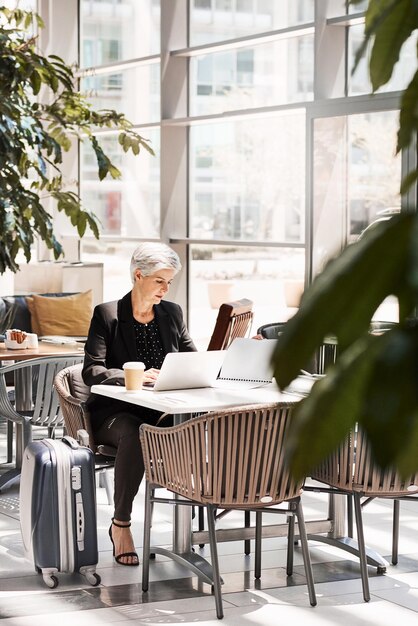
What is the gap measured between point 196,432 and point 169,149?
5.95m

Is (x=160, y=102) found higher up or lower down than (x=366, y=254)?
higher up

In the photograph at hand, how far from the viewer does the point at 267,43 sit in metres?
8.45

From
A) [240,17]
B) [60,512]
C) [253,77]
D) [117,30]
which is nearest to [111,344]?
[60,512]

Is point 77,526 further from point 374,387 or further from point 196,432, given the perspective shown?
point 374,387

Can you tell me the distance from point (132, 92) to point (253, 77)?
172 cm

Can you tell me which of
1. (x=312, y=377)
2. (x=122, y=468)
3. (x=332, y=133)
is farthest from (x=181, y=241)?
(x=312, y=377)

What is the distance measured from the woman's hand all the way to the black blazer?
0.10 metres

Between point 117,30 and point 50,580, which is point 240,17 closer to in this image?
point 117,30

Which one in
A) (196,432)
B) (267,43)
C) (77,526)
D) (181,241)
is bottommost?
(77,526)

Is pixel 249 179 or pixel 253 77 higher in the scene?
pixel 253 77

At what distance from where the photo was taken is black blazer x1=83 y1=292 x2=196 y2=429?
4.56 metres

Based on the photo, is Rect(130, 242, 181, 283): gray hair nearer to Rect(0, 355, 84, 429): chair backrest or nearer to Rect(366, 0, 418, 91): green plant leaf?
Rect(0, 355, 84, 429): chair backrest

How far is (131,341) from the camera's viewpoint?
4.64m

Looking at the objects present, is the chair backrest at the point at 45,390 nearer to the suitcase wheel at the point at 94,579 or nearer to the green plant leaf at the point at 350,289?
the suitcase wheel at the point at 94,579
